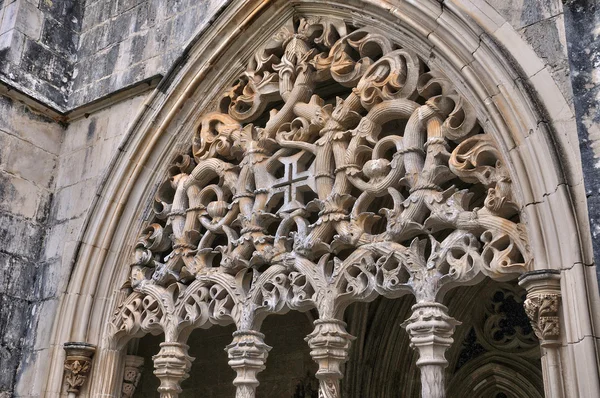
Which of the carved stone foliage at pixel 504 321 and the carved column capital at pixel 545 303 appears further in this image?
the carved stone foliage at pixel 504 321

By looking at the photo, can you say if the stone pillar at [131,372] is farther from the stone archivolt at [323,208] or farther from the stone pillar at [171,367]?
the stone pillar at [171,367]

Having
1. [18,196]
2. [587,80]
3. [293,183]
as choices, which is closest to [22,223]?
[18,196]

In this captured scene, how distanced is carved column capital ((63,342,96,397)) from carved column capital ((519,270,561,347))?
2.85m

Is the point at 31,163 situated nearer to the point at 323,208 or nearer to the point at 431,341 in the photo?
the point at 323,208

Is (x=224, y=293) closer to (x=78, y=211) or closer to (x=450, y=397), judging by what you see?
(x=78, y=211)

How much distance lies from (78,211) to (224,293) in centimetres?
139

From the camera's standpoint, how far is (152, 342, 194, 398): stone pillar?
4922mm

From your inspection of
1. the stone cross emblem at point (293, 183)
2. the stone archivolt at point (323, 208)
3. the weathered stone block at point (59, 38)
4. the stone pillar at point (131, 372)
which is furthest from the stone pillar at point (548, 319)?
the weathered stone block at point (59, 38)

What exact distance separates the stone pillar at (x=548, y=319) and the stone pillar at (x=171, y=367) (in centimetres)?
220

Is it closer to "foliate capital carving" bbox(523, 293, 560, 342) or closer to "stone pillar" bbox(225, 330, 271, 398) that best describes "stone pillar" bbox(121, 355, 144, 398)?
"stone pillar" bbox(225, 330, 271, 398)

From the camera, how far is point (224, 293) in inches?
194

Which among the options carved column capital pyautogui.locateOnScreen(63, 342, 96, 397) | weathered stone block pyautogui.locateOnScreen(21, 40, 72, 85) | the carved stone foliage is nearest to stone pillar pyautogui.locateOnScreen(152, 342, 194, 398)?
carved column capital pyautogui.locateOnScreen(63, 342, 96, 397)

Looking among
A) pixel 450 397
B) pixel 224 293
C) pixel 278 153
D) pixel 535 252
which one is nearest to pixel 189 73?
pixel 278 153

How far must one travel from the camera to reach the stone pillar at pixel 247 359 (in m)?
4.60
